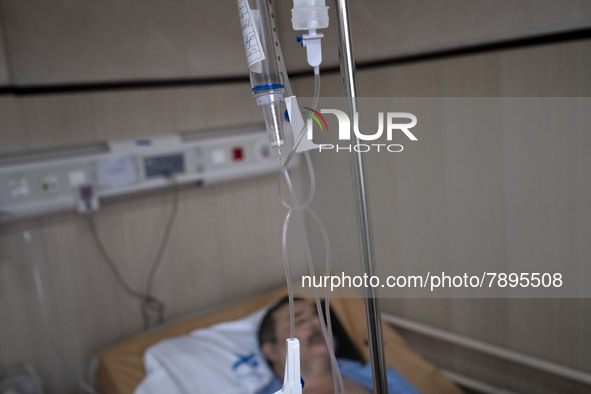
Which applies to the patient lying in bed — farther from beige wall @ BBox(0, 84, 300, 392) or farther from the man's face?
beige wall @ BBox(0, 84, 300, 392)

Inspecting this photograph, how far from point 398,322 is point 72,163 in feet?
4.78

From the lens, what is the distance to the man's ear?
1.76m

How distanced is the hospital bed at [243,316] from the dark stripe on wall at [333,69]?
3.03 feet

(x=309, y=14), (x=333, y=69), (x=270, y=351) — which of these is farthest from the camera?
(x=333, y=69)

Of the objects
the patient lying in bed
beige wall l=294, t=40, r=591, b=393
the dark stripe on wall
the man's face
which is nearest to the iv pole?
beige wall l=294, t=40, r=591, b=393

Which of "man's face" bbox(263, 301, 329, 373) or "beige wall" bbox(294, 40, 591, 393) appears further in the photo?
"man's face" bbox(263, 301, 329, 373)

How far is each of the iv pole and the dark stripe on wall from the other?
1052 mm

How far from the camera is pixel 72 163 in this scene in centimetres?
188

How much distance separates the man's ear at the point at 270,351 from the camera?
5.76 ft

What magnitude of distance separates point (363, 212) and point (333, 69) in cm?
141

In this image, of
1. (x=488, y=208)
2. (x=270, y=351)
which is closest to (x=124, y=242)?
(x=270, y=351)

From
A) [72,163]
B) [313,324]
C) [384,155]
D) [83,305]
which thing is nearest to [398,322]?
[313,324]

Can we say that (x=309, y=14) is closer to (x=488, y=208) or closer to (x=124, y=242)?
(x=488, y=208)

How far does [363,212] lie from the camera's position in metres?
0.72
